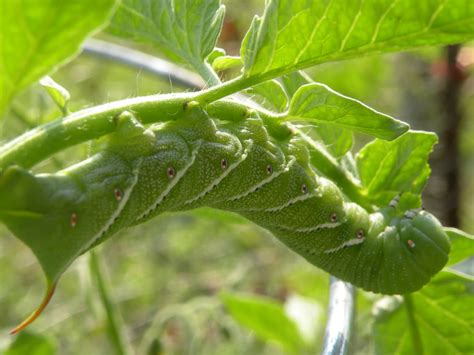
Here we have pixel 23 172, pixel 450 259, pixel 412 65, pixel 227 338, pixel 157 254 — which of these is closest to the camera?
pixel 23 172

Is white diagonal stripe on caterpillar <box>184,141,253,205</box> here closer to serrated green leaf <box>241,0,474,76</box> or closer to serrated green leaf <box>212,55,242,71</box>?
serrated green leaf <box>212,55,242,71</box>

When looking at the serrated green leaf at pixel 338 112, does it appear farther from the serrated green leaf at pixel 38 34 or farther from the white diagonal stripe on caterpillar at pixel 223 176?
the serrated green leaf at pixel 38 34

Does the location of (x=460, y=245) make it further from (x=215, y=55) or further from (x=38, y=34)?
(x=38, y=34)

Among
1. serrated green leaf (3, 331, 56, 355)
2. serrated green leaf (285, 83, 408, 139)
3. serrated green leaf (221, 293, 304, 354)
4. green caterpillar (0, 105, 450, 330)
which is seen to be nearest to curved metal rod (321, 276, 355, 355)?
green caterpillar (0, 105, 450, 330)

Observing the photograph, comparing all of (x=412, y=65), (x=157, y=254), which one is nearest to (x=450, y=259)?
(x=412, y=65)

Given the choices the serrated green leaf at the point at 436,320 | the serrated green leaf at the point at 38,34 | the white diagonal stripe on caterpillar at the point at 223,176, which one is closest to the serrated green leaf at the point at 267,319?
the serrated green leaf at the point at 436,320

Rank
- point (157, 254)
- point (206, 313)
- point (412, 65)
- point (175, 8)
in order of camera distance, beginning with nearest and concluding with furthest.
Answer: point (175, 8) → point (206, 313) → point (412, 65) → point (157, 254)

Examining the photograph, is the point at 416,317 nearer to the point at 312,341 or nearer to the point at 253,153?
the point at 253,153

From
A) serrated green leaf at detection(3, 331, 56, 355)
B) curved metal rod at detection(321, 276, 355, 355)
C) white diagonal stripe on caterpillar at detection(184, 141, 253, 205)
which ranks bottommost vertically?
serrated green leaf at detection(3, 331, 56, 355)
